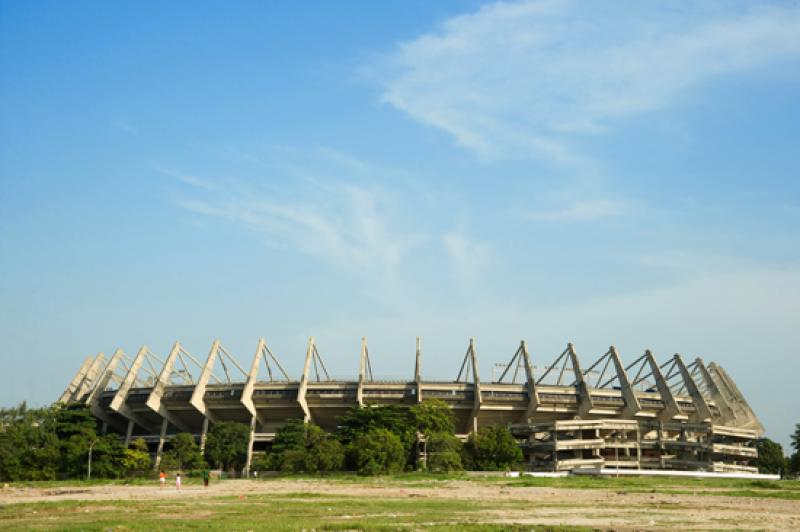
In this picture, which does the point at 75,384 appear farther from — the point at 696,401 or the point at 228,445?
the point at 696,401

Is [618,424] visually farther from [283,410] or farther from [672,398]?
[283,410]

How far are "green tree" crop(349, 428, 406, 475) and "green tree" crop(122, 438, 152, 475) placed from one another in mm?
28158

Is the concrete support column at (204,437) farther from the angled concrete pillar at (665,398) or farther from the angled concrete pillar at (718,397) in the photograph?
the angled concrete pillar at (718,397)

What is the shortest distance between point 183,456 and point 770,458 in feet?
300

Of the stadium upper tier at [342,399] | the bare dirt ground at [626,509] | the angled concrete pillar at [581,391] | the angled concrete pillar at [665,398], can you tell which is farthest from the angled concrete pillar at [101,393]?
the angled concrete pillar at [665,398]

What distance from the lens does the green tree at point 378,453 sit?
82.8 m

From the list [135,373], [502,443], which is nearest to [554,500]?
[502,443]

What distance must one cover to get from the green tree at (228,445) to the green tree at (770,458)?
81333 mm

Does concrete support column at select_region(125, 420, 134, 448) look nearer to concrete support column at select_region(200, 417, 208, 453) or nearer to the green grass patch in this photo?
concrete support column at select_region(200, 417, 208, 453)

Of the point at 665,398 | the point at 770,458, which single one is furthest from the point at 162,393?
the point at 770,458

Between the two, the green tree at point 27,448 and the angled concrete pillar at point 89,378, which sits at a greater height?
the angled concrete pillar at point 89,378

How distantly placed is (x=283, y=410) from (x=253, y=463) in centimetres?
1714

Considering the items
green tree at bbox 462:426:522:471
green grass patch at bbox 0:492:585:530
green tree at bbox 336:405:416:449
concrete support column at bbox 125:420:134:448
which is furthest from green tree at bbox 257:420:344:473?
green grass patch at bbox 0:492:585:530

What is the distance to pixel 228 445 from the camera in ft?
337
